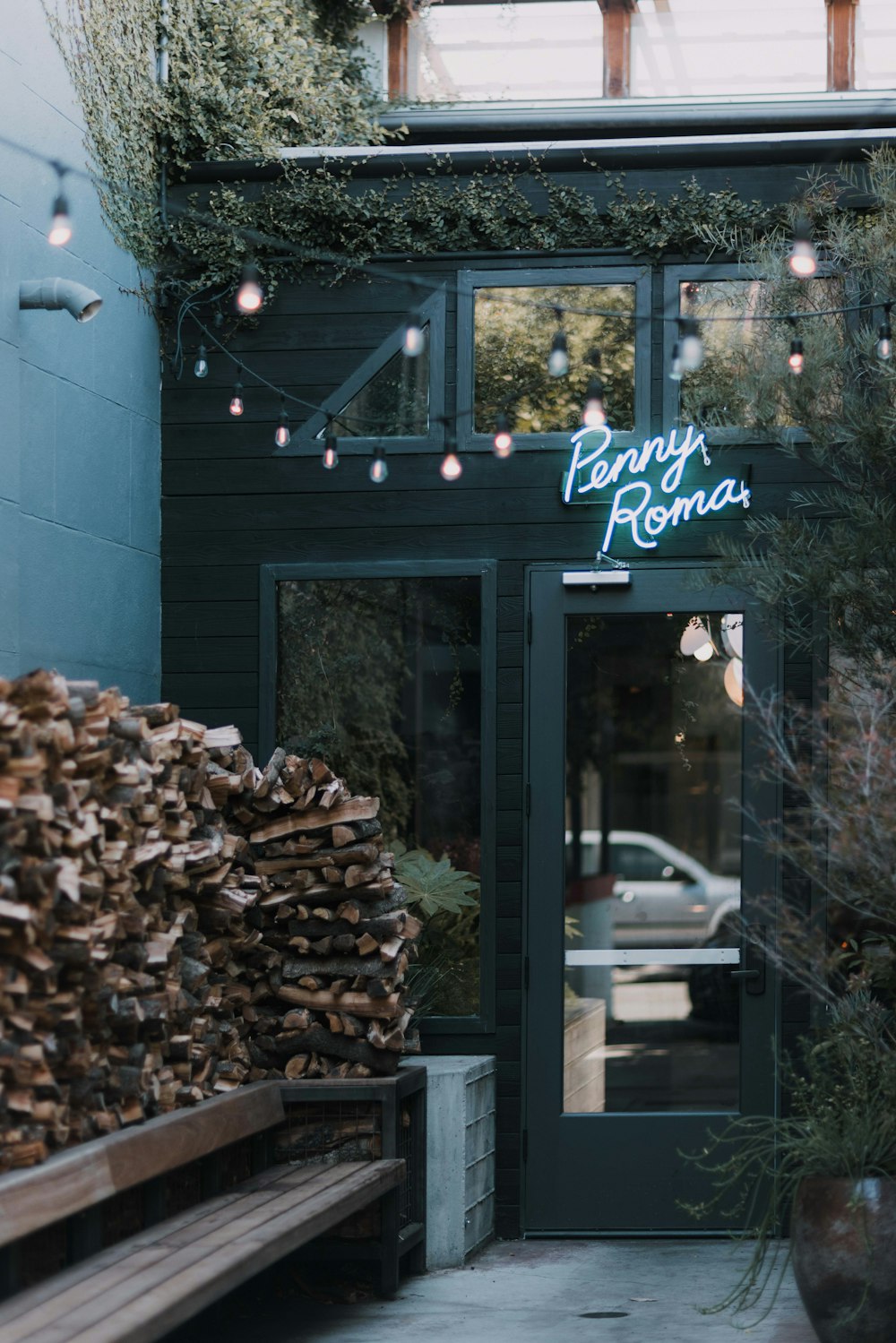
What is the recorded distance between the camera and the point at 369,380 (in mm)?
7574

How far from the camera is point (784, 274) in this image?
674 centimetres

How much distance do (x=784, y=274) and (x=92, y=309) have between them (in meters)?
2.75

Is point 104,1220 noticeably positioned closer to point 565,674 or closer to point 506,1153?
point 506,1153

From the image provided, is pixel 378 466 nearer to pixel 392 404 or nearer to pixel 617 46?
pixel 392 404

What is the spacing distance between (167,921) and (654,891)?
2.99m

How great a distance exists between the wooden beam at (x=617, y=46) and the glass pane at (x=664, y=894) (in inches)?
149

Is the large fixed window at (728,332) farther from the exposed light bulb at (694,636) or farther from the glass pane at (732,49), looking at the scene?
the glass pane at (732,49)

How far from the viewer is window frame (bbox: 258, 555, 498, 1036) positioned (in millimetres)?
7312

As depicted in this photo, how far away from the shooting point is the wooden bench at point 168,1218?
3.94 m

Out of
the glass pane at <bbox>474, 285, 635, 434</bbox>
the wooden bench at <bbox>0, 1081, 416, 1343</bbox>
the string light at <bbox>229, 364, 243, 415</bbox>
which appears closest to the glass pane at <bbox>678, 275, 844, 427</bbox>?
the glass pane at <bbox>474, 285, 635, 434</bbox>

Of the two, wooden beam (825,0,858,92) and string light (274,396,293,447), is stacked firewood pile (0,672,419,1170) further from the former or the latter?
wooden beam (825,0,858,92)

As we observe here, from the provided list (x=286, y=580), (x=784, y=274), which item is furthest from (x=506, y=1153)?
(x=784, y=274)

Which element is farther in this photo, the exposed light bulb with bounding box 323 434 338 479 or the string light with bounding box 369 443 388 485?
the exposed light bulb with bounding box 323 434 338 479

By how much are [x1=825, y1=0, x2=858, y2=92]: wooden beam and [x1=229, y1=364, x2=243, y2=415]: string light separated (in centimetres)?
410
